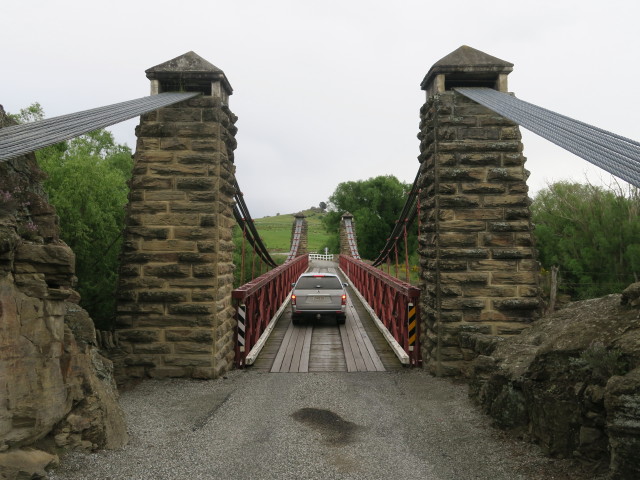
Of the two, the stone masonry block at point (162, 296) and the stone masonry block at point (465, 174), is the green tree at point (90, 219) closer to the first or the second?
the stone masonry block at point (162, 296)

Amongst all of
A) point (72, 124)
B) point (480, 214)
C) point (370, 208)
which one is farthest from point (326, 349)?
point (370, 208)

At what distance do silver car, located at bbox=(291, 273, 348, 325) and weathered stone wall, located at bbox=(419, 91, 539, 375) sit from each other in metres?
3.87

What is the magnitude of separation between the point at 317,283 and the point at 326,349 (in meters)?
2.53

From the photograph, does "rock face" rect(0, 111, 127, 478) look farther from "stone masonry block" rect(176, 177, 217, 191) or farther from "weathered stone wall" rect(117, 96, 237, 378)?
"stone masonry block" rect(176, 177, 217, 191)

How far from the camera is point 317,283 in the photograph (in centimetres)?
959

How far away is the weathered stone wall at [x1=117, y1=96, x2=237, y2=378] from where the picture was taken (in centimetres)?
524

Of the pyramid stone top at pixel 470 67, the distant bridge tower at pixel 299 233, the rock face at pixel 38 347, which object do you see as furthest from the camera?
the distant bridge tower at pixel 299 233

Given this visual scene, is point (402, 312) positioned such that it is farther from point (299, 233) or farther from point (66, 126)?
point (299, 233)

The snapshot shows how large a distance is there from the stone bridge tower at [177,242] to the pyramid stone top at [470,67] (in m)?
2.83

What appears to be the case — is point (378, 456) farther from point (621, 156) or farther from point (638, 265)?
point (638, 265)

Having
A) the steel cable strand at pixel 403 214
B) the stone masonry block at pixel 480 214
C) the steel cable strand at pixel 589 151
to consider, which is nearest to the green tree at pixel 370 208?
the steel cable strand at pixel 403 214

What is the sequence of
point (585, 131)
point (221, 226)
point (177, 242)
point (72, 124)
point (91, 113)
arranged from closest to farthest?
point (585, 131)
point (72, 124)
point (91, 113)
point (177, 242)
point (221, 226)

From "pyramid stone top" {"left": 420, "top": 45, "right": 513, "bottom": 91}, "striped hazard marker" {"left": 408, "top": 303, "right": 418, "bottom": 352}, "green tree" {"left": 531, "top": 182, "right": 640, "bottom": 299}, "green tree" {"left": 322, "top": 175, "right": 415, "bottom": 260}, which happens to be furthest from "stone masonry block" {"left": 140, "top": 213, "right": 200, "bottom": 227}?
"green tree" {"left": 322, "top": 175, "right": 415, "bottom": 260}

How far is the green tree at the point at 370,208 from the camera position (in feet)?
130
